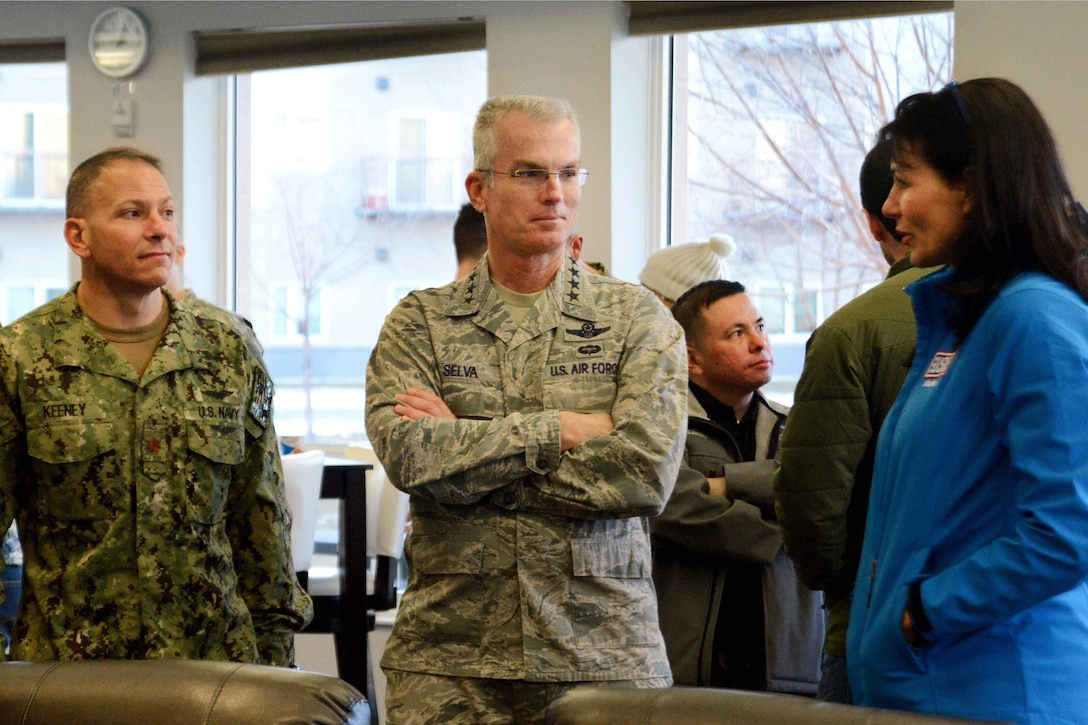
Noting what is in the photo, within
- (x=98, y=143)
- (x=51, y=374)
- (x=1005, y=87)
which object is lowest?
(x=51, y=374)

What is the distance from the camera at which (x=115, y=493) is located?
2.03 meters

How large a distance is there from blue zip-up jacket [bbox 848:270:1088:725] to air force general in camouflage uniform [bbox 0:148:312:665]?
1.14m

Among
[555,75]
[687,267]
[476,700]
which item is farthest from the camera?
[555,75]

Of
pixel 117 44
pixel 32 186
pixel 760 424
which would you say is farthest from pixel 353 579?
pixel 32 186

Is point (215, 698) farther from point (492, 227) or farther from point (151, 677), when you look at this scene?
point (492, 227)

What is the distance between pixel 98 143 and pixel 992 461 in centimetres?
494

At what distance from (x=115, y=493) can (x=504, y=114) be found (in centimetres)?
92

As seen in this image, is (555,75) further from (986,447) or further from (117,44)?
(986,447)

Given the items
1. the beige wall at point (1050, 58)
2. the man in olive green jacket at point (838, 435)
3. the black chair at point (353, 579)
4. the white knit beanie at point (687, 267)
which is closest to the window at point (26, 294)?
the black chair at point (353, 579)

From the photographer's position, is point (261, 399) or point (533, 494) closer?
point (533, 494)

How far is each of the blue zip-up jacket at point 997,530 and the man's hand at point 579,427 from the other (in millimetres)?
506

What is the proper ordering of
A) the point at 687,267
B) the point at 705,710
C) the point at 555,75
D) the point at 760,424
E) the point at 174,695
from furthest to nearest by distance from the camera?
the point at 555,75, the point at 687,267, the point at 760,424, the point at 174,695, the point at 705,710

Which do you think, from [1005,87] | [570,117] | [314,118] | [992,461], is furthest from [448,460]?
[314,118]

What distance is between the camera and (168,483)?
2.06m
